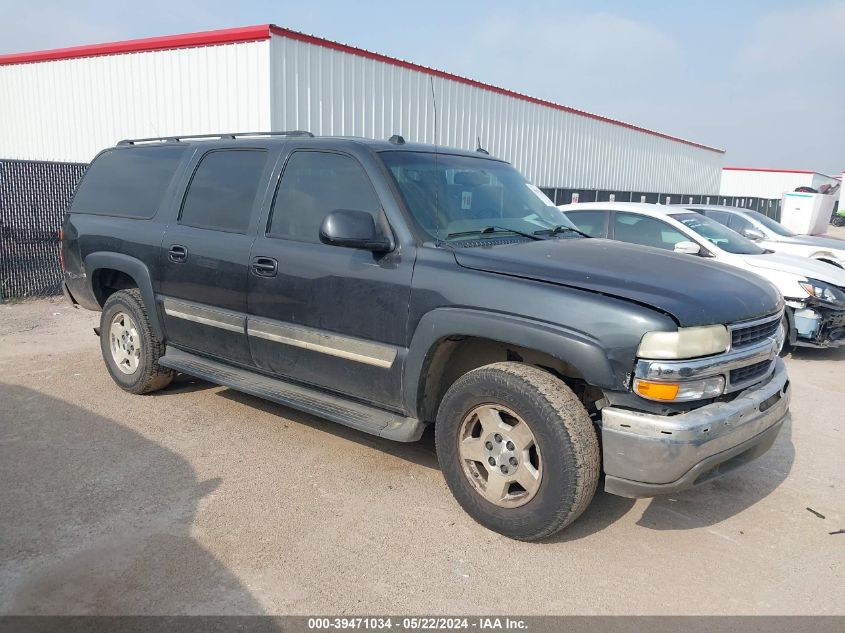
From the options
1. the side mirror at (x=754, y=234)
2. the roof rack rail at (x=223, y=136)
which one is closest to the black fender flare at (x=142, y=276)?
the roof rack rail at (x=223, y=136)

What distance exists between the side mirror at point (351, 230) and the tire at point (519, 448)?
0.91 m

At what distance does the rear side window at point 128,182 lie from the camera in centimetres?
531

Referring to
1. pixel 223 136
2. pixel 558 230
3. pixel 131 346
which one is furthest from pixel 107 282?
pixel 558 230

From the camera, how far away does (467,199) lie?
424 centimetres

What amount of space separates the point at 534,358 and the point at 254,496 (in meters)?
1.76

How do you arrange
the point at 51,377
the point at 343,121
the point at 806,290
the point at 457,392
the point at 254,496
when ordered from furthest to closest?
the point at 343,121 < the point at 806,290 < the point at 51,377 < the point at 254,496 < the point at 457,392

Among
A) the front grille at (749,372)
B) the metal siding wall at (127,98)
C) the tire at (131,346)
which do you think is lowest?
the tire at (131,346)

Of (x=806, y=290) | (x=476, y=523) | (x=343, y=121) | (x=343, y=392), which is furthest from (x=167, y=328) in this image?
(x=343, y=121)

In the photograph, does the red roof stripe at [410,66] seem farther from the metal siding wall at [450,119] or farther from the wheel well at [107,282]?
the wheel well at [107,282]

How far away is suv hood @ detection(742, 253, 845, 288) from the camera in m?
7.52

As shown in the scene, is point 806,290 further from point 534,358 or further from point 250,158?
point 250,158

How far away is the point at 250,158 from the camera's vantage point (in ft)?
15.6

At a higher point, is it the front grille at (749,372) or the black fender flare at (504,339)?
the black fender flare at (504,339)

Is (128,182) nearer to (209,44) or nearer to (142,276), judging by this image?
(142,276)
